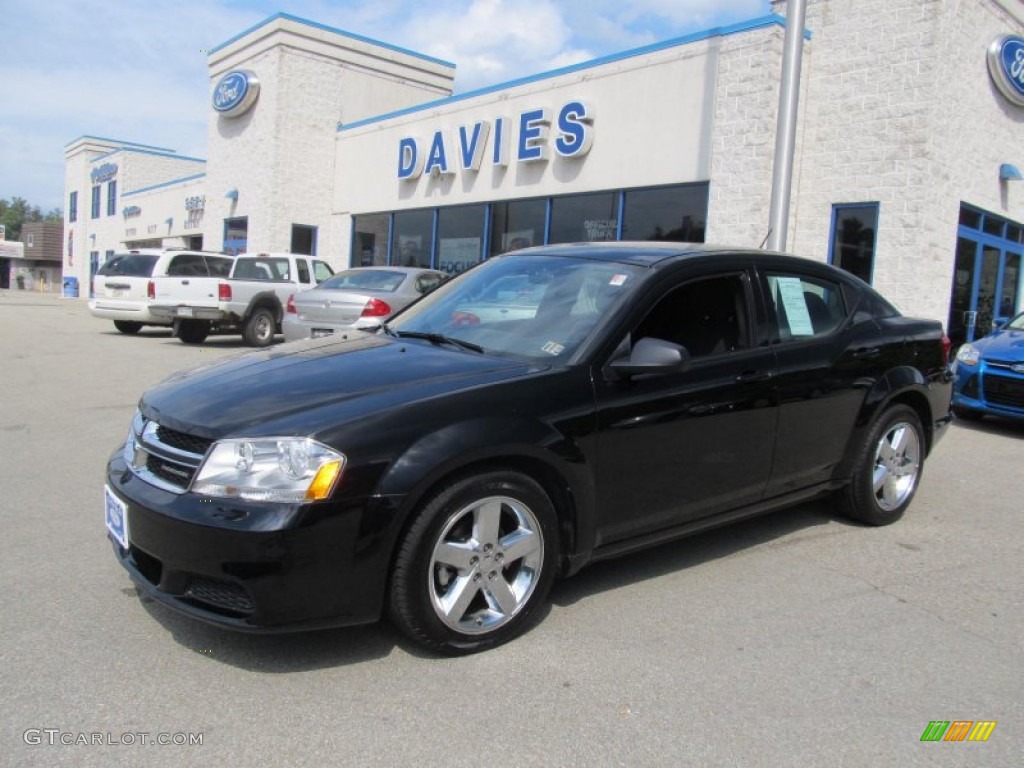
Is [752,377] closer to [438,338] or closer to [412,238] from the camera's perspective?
[438,338]

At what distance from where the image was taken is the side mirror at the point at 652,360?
3.42 m

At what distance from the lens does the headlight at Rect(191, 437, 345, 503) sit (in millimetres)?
2787

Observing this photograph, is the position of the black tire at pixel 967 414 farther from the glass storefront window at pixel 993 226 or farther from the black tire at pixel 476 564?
the black tire at pixel 476 564

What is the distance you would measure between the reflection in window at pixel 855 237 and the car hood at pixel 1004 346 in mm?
3146

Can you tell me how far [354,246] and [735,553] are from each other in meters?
19.2

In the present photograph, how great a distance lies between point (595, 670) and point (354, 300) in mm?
8658

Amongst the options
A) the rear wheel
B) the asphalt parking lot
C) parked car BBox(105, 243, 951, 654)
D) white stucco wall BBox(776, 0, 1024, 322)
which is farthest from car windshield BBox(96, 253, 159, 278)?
parked car BBox(105, 243, 951, 654)

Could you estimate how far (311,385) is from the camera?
3.24 meters

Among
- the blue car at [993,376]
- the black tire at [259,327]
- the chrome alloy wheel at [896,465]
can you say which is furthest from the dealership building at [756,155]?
the chrome alloy wheel at [896,465]

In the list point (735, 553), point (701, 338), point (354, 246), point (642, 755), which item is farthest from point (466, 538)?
point (354, 246)

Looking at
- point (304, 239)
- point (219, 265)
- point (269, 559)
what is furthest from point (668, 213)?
point (304, 239)

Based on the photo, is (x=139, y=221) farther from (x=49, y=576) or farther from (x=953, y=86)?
(x=49, y=576)

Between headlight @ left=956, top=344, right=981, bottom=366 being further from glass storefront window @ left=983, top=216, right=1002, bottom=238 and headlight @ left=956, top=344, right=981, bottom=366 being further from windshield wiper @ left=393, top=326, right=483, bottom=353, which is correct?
windshield wiper @ left=393, top=326, right=483, bottom=353

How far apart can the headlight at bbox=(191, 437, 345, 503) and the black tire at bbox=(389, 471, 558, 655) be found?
0.40 meters
